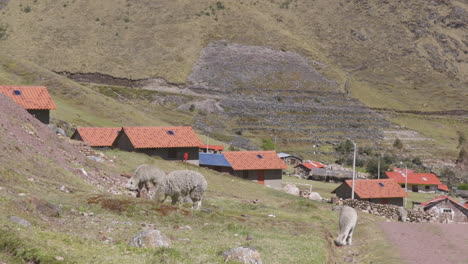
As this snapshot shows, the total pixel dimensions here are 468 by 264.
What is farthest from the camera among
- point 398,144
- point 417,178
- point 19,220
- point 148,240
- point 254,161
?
point 398,144

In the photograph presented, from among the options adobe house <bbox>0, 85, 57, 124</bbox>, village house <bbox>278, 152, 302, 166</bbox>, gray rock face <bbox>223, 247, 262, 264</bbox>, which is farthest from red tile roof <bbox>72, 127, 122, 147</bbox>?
gray rock face <bbox>223, 247, 262, 264</bbox>

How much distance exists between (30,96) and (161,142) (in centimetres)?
1520

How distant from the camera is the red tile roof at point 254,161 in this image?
7700cm

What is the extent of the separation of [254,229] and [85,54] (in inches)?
6586

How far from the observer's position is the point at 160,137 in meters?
69.4

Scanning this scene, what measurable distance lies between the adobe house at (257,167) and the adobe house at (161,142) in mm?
8151

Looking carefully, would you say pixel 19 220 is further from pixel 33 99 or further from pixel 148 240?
pixel 33 99

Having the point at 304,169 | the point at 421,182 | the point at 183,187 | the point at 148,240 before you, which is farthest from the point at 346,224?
the point at 421,182

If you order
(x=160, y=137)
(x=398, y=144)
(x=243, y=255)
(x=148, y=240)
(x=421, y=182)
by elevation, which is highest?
(x=398, y=144)

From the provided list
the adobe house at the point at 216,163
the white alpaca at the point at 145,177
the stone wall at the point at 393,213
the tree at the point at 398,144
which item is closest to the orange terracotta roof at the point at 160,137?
the adobe house at the point at 216,163

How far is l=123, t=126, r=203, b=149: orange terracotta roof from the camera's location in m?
67.8

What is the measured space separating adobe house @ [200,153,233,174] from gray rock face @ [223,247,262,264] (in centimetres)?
5873

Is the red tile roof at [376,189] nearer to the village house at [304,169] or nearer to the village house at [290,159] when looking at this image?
the village house at [304,169]

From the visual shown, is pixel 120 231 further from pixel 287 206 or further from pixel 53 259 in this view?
pixel 287 206
